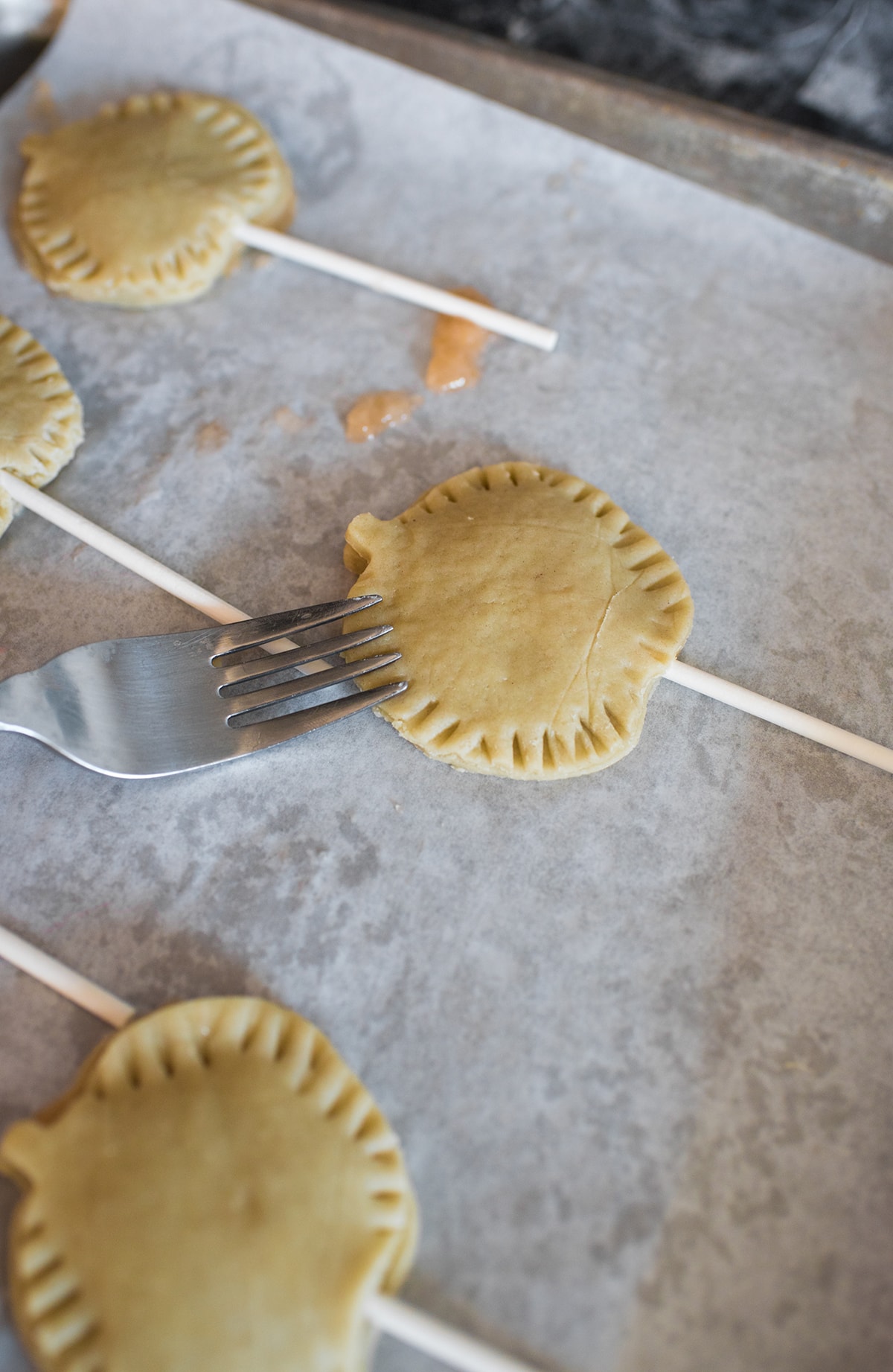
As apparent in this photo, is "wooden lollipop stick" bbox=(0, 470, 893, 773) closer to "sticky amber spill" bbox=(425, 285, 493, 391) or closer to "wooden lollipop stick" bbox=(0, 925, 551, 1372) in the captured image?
"sticky amber spill" bbox=(425, 285, 493, 391)

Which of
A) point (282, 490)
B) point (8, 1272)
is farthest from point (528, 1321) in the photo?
point (282, 490)

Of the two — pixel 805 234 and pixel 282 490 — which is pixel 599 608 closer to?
pixel 282 490

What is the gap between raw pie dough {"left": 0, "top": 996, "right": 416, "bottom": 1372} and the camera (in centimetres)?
172

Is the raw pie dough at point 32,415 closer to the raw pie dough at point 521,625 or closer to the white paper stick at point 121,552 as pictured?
the white paper stick at point 121,552

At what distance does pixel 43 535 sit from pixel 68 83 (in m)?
2.03

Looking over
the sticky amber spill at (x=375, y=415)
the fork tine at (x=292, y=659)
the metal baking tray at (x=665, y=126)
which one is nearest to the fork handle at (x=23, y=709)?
the fork tine at (x=292, y=659)

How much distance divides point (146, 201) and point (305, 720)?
6.26 feet

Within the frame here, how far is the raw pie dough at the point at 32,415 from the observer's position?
2.69m

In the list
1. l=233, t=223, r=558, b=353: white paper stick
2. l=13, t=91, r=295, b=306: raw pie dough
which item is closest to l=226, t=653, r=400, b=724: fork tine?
l=233, t=223, r=558, b=353: white paper stick

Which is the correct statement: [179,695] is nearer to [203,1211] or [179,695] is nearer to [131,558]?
[131,558]

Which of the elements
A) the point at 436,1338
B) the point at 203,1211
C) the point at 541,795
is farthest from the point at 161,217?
→ the point at 436,1338

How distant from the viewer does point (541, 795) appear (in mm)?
2393

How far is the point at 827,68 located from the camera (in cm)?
367

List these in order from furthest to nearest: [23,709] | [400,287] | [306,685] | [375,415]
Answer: [400,287], [375,415], [306,685], [23,709]
